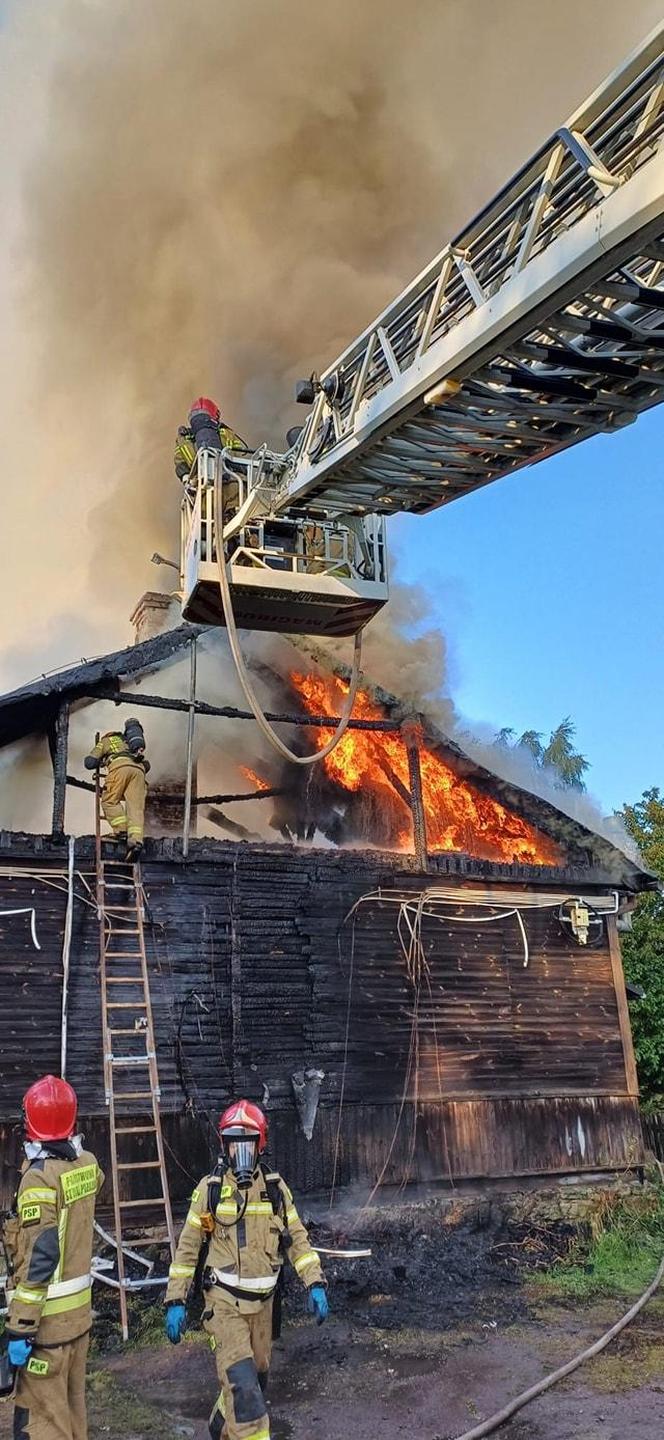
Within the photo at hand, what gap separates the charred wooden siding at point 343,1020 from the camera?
31.4 feet

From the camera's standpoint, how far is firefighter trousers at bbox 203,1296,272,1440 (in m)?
4.85

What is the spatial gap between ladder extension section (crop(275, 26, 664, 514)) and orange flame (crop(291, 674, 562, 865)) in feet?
18.7

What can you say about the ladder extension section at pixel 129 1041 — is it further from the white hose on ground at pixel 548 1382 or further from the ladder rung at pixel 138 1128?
the white hose on ground at pixel 548 1382

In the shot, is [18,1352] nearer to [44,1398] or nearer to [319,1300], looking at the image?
[44,1398]

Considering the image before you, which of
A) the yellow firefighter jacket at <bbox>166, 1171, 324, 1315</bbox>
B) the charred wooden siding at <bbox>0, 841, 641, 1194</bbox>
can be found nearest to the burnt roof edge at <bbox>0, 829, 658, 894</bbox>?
the charred wooden siding at <bbox>0, 841, 641, 1194</bbox>

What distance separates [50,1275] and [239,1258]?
3.45 feet

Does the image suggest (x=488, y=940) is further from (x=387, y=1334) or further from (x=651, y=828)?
(x=651, y=828)

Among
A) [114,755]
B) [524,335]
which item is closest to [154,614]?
[114,755]

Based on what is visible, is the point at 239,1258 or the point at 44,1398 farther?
the point at 239,1258

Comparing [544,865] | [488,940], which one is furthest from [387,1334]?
[544,865]

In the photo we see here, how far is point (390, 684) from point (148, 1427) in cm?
877

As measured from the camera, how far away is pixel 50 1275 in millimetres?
4641

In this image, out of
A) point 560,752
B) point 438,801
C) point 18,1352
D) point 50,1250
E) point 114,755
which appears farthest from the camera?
point 560,752

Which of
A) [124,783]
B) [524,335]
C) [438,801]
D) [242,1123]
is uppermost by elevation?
[524,335]
